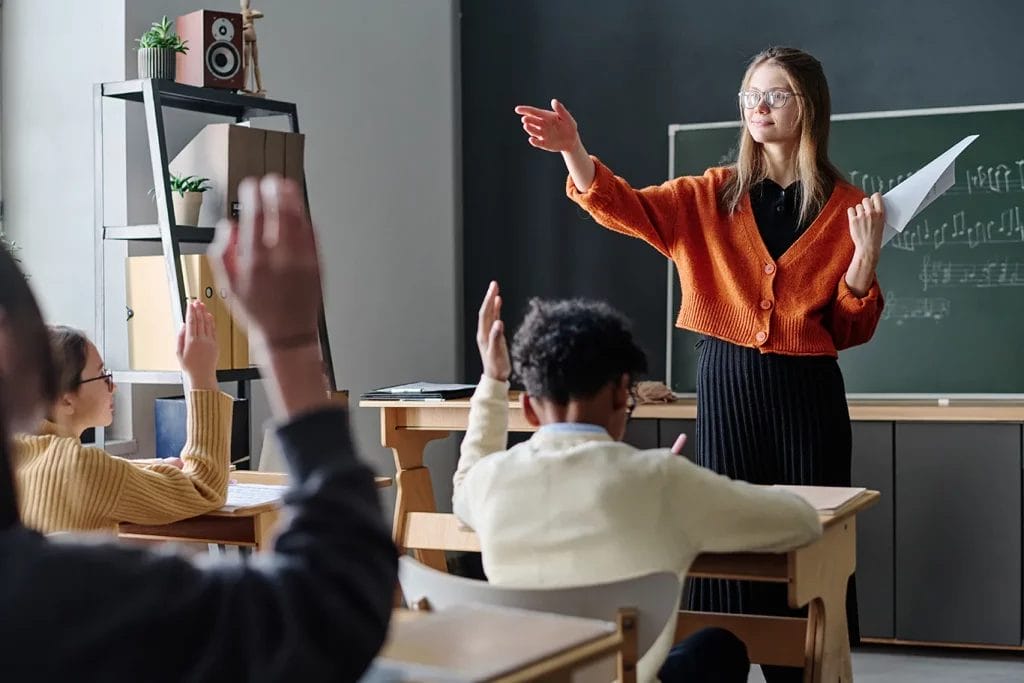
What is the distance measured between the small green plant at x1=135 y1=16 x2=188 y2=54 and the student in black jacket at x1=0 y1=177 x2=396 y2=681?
3076 mm

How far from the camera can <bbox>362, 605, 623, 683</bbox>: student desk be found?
1175mm

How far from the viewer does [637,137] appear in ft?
15.7

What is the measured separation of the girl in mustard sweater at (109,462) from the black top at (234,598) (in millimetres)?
1279

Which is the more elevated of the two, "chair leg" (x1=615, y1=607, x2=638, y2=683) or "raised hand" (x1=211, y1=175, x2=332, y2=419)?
"raised hand" (x1=211, y1=175, x2=332, y2=419)

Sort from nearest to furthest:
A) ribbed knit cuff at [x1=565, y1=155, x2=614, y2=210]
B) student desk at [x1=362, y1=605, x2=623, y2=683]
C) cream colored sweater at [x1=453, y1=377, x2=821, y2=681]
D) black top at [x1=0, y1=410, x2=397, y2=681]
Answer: black top at [x1=0, y1=410, x2=397, y2=681] → student desk at [x1=362, y1=605, x2=623, y2=683] → cream colored sweater at [x1=453, y1=377, x2=821, y2=681] → ribbed knit cuff at [x1=565, y1=155, x2=614, y2=210]

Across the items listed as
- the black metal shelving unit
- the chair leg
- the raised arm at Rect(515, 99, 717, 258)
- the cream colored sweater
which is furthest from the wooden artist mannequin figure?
the chair leg

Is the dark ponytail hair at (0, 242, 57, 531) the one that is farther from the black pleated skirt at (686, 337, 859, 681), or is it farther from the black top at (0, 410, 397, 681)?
the black pleated skirt at (686, 337, 859, 681)

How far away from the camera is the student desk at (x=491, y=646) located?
1175 millimetres

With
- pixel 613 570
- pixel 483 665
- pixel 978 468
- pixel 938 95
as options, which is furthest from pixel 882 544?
pixel 483 665

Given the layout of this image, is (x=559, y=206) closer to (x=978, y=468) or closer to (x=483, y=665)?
(x=978, y=468)

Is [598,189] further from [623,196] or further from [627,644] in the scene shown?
[627,644]

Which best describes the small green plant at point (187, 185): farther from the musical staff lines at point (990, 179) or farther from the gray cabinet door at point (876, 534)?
the musical staff lines at point (990, 179)

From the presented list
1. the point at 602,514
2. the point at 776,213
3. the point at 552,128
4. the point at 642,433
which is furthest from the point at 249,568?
the point at 642,433

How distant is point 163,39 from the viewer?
376cm
